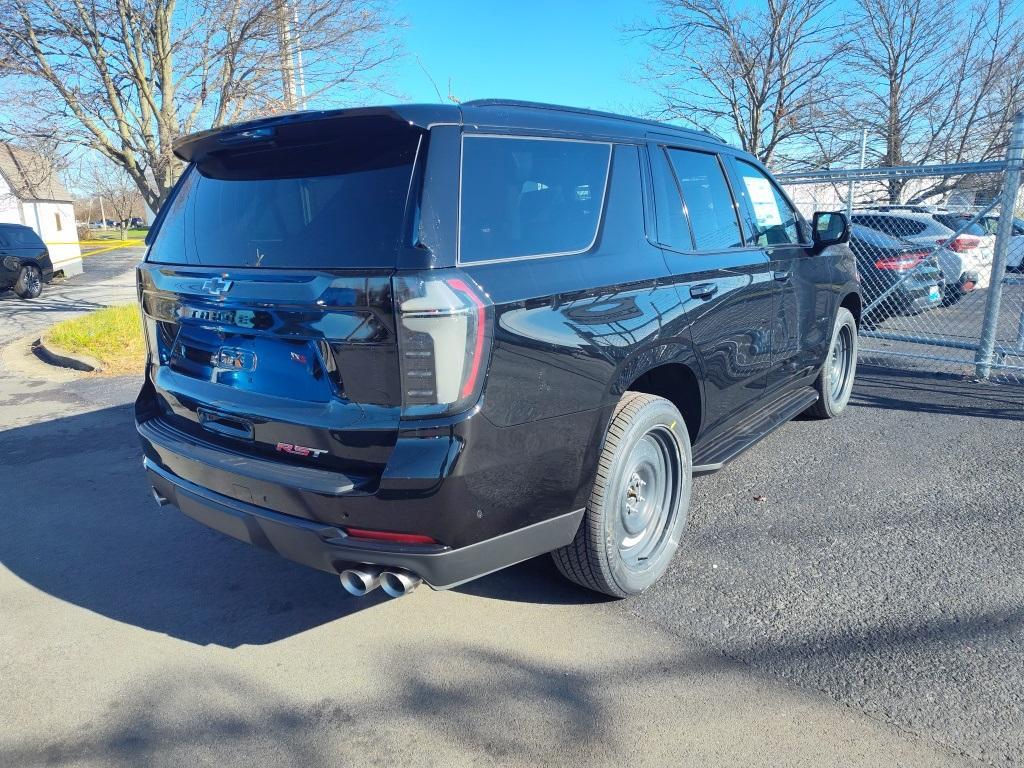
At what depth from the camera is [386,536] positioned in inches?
93.4

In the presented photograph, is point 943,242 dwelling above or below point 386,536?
above

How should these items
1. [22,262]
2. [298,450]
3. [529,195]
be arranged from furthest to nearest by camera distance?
[22,262]
[529,195]
[298,450]

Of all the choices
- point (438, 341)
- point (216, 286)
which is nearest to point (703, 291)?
point (438, 341)

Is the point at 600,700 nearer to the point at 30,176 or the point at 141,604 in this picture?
the point at 141,604

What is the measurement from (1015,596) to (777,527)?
3.48ft

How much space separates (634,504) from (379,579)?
1.26 m

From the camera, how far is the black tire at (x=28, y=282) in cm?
1766

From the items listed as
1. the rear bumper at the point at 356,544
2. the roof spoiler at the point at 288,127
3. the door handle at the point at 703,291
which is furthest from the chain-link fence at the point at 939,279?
the roof spoiler at the point at 288,127

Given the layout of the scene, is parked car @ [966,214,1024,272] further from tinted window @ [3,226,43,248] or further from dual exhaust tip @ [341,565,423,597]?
tinted window @ [3,226,43,248]

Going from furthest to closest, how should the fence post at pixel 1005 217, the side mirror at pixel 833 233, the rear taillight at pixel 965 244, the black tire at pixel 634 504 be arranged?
1. the rear taillight at pixel 965 244
2. the fence post at pixel 1005 217
3. the side mirror at pixel 833 233
4. the black tire at pixel 634 504

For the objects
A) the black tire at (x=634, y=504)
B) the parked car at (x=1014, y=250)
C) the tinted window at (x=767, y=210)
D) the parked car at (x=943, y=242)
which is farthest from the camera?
the parked car at (x=1014, y=250)

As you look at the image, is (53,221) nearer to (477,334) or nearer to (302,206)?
(302,206)

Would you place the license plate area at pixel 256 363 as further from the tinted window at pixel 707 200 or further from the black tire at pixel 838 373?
the black tire at pixel 838 373

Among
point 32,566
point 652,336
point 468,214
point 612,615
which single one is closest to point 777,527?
point 612,615
